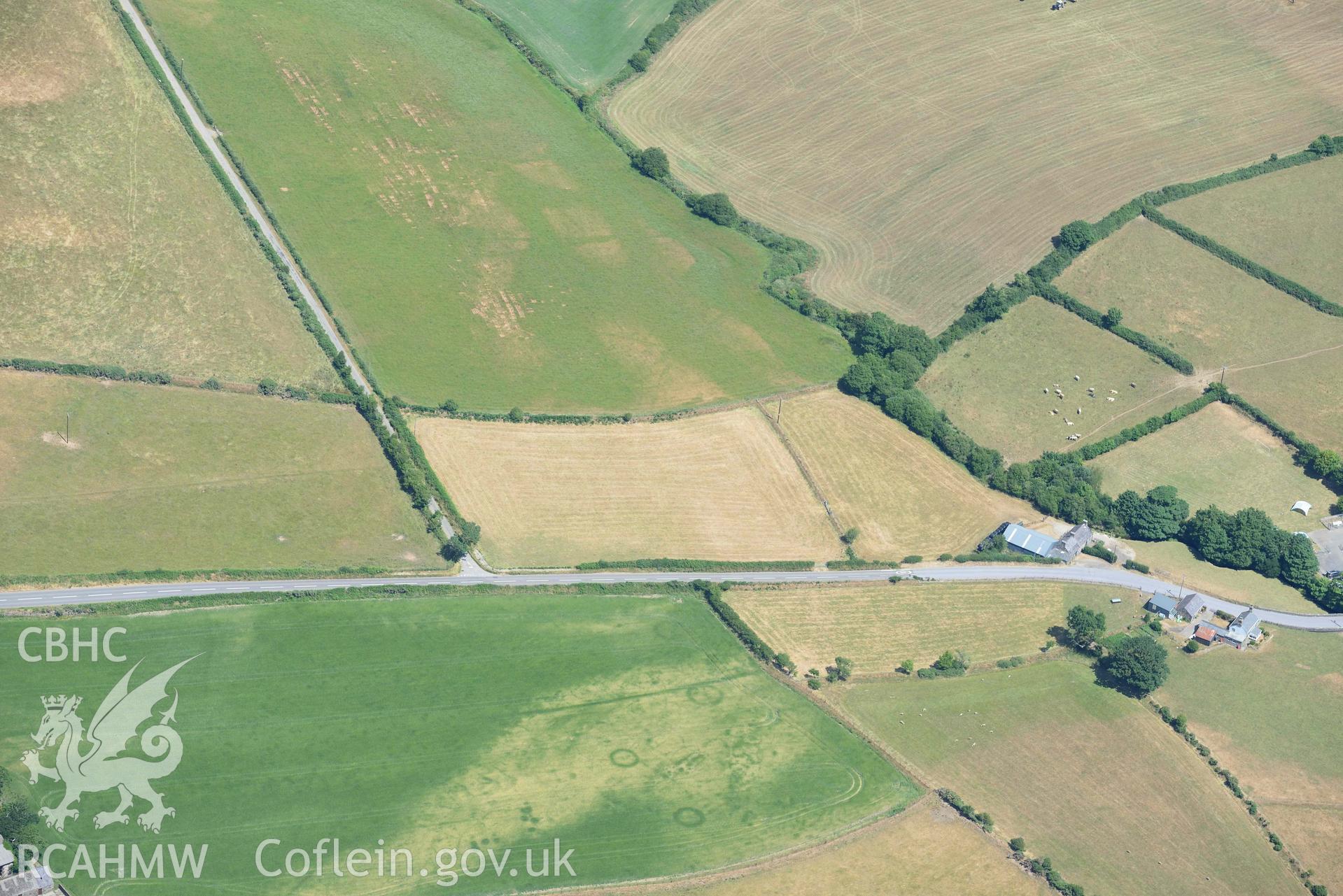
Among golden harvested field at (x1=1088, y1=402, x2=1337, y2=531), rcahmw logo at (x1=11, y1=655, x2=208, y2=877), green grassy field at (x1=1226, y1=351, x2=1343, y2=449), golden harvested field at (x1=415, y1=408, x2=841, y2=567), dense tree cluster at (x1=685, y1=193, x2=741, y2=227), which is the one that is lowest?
rcahmw logo at (x1=11, y1=655, x2=208, y2=877)

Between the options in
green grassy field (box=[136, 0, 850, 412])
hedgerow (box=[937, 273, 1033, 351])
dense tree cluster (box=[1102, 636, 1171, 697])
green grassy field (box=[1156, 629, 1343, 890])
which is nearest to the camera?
green grassy field (box=[1156, 629, 1343, 890])

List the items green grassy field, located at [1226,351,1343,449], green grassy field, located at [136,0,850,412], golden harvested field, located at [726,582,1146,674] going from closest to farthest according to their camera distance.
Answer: golden harvested field, located at [726,582,1146,674]
green grassy field, located at [136,0,850,412]
green grassy field, located at [1226,351,1343,449]

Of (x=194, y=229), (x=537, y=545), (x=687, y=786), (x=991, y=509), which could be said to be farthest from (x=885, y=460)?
(x=194, y=229)

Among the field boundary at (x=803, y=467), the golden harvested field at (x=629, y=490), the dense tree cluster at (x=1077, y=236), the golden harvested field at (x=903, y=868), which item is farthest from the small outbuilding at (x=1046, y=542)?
the dense tree cluster at (x=1077, y=236)

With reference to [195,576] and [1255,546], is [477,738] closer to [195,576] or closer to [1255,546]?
[195,576]

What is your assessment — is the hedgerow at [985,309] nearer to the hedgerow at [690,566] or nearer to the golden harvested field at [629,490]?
the golden harvested field at [629,490]

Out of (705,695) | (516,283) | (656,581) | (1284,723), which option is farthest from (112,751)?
(1284,723)

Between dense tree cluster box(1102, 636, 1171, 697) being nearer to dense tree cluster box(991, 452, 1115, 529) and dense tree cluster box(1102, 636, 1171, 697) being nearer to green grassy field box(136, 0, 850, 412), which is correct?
dense tree cluster box(991, 452, 1115, 529)

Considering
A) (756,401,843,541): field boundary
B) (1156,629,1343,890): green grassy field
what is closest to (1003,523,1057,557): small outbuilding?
(1156,629,1343,890): green grassy field
